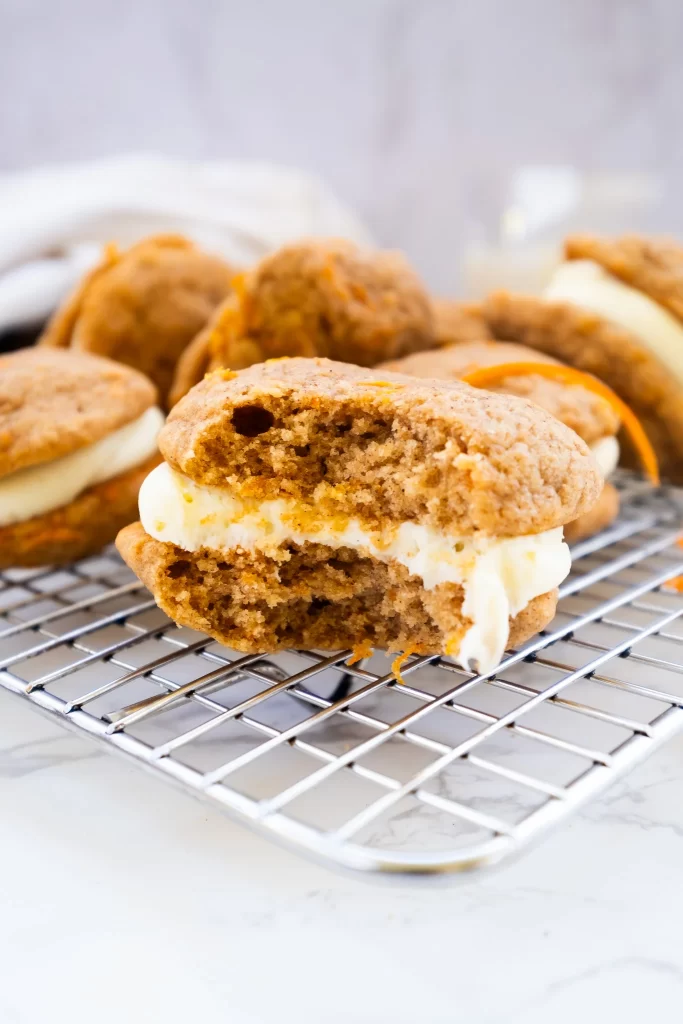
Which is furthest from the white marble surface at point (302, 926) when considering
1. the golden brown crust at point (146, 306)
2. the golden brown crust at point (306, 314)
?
the golden brown crust at point (146, 306)

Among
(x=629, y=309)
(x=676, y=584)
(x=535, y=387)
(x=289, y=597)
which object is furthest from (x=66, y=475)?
(x=629, y=309)

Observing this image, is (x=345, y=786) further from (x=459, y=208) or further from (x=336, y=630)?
(x=459, y=208)

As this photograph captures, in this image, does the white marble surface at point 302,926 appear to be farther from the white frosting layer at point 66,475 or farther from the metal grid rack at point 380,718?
the white frosting layer at point 66,475

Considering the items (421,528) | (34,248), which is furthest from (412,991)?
(34,248)

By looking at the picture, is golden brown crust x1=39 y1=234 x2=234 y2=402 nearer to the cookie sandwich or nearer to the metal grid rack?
the metal grid rack

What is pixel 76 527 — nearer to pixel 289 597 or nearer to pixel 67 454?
pixel 67 454
